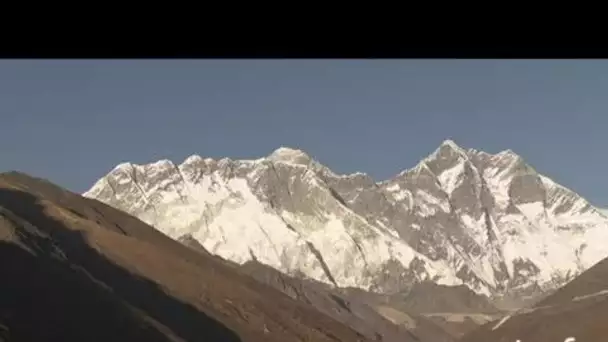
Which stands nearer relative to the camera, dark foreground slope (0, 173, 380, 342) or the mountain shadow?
the mountain shadow

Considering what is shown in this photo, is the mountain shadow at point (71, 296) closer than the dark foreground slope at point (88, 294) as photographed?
Yes

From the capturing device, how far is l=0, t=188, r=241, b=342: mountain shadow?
140250mm

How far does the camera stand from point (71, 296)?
14962 cm

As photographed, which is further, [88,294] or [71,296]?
[88,294]

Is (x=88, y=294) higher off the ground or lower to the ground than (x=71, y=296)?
higher

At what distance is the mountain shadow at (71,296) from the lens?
460 feet
